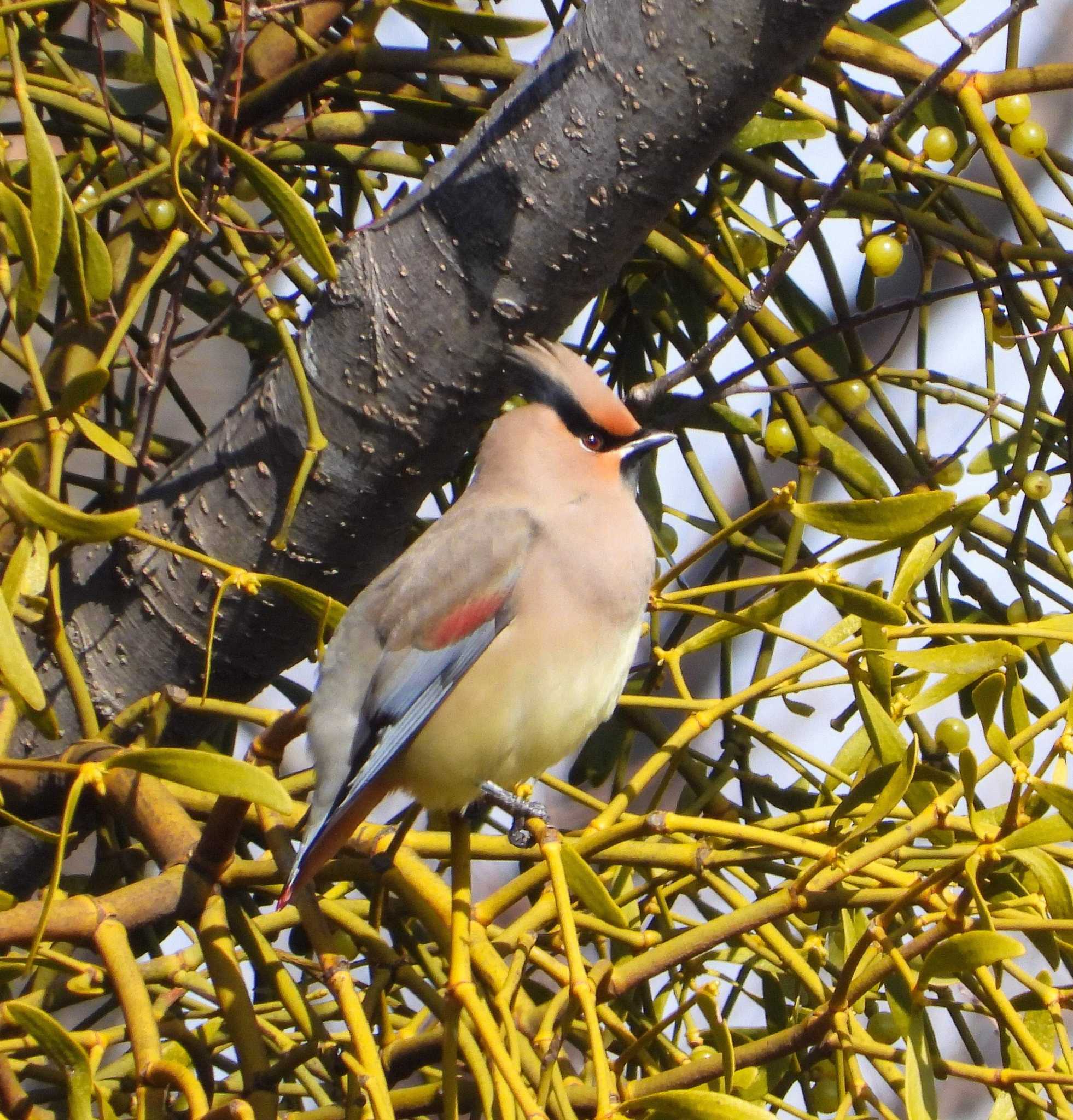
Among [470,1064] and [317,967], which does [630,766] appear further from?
[470,1064]

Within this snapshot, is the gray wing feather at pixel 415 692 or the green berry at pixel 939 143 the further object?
the green berry at pixel 939 143

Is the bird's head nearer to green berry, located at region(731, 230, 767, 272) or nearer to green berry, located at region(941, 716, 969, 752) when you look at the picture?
green berry, located at region(731, 230, 767, 272)

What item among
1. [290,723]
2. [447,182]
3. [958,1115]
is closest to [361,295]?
[447,182]

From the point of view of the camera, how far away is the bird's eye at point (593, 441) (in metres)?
1.35

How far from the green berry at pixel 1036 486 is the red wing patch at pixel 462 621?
44 centimetres

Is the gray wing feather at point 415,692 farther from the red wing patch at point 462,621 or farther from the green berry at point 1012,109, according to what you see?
the green berry at point 1012,109

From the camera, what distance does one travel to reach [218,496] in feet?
3.88

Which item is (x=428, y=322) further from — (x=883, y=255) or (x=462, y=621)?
(x=883, y=255)

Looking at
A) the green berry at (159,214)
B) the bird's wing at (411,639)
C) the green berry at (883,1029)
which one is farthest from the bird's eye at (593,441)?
the green berry at (883,1029)

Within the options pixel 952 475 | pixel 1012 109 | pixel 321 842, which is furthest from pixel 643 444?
pixel 321 842

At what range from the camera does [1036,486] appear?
3.81ft

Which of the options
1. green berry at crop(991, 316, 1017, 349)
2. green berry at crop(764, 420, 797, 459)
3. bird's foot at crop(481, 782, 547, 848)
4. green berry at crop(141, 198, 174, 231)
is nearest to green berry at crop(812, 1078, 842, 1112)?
bird's foot at crop(481, 782, 547, 848)

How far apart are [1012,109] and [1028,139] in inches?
1.2

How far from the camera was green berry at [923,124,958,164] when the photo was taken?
1231 mm
